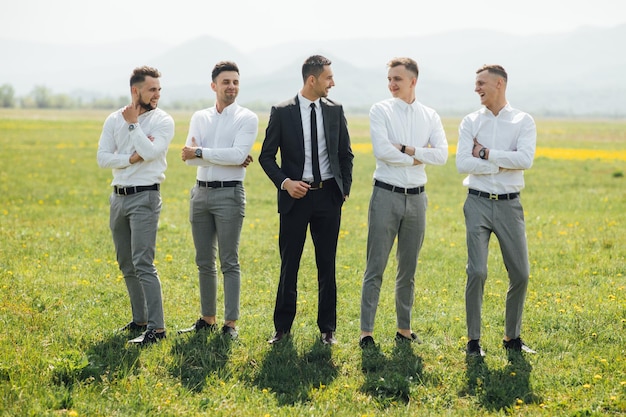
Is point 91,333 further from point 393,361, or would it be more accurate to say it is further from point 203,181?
point 393,361

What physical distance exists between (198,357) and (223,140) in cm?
241

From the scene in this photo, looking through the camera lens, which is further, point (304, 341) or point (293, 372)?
point (304, 341)

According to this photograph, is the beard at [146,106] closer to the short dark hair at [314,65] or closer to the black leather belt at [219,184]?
the black leather belt at [219,184]

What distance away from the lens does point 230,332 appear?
7.30 metres

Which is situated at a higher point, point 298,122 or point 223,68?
point 223,68

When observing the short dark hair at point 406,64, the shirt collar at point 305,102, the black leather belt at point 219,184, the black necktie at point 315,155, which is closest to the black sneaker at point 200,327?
the black leather belt at point 219,184

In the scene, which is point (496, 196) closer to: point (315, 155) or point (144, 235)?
point (315, 155)

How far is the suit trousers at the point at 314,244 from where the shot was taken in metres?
7.04

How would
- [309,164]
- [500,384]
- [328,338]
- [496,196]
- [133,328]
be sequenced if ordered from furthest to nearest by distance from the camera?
1. [133,328]
2. [328,338]
3. [309,164]
4. [496,196]
5. [500,384]

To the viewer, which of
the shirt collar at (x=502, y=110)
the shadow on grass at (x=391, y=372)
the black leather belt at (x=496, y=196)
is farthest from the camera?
the shirt collar at (x=502, y=110)

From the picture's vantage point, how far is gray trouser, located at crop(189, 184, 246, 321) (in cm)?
728

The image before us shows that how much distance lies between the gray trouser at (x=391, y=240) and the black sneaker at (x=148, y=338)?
2228 mm

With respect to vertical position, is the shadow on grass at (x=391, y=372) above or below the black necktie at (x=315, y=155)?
below

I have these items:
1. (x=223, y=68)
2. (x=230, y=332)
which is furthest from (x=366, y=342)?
(x=223, y=68)
